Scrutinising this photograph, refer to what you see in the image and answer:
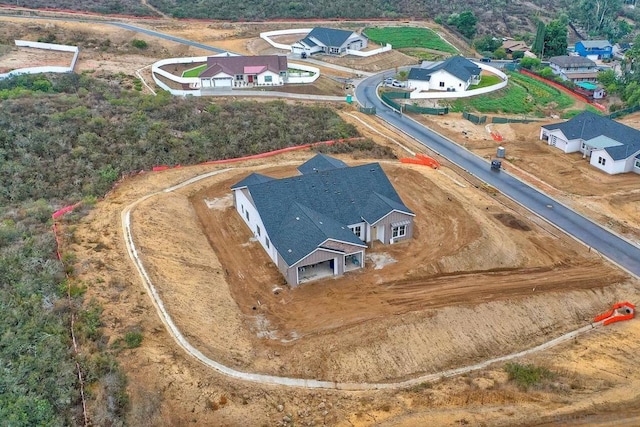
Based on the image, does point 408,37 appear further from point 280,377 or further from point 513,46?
point 280,377

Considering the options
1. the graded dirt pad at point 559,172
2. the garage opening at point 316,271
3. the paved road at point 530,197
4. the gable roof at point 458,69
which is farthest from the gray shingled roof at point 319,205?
the gable roof at point 458,69

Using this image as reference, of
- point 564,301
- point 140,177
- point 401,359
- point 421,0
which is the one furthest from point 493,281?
point 421,0

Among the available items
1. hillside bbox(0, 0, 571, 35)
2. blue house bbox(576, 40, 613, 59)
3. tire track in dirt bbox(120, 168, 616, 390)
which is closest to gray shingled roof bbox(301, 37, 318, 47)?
hillside bbox(0, 0, 571, 35)

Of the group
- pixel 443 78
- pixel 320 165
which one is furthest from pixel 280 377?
pixel 443 78

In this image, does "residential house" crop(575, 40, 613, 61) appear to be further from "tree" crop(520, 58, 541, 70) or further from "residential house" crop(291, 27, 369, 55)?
"residential house" crop(291, 27, 369, 55)

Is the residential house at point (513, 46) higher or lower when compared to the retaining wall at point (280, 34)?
lower

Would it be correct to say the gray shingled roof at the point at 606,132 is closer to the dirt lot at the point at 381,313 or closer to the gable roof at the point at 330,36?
the dirt lot at the point at 381,313
